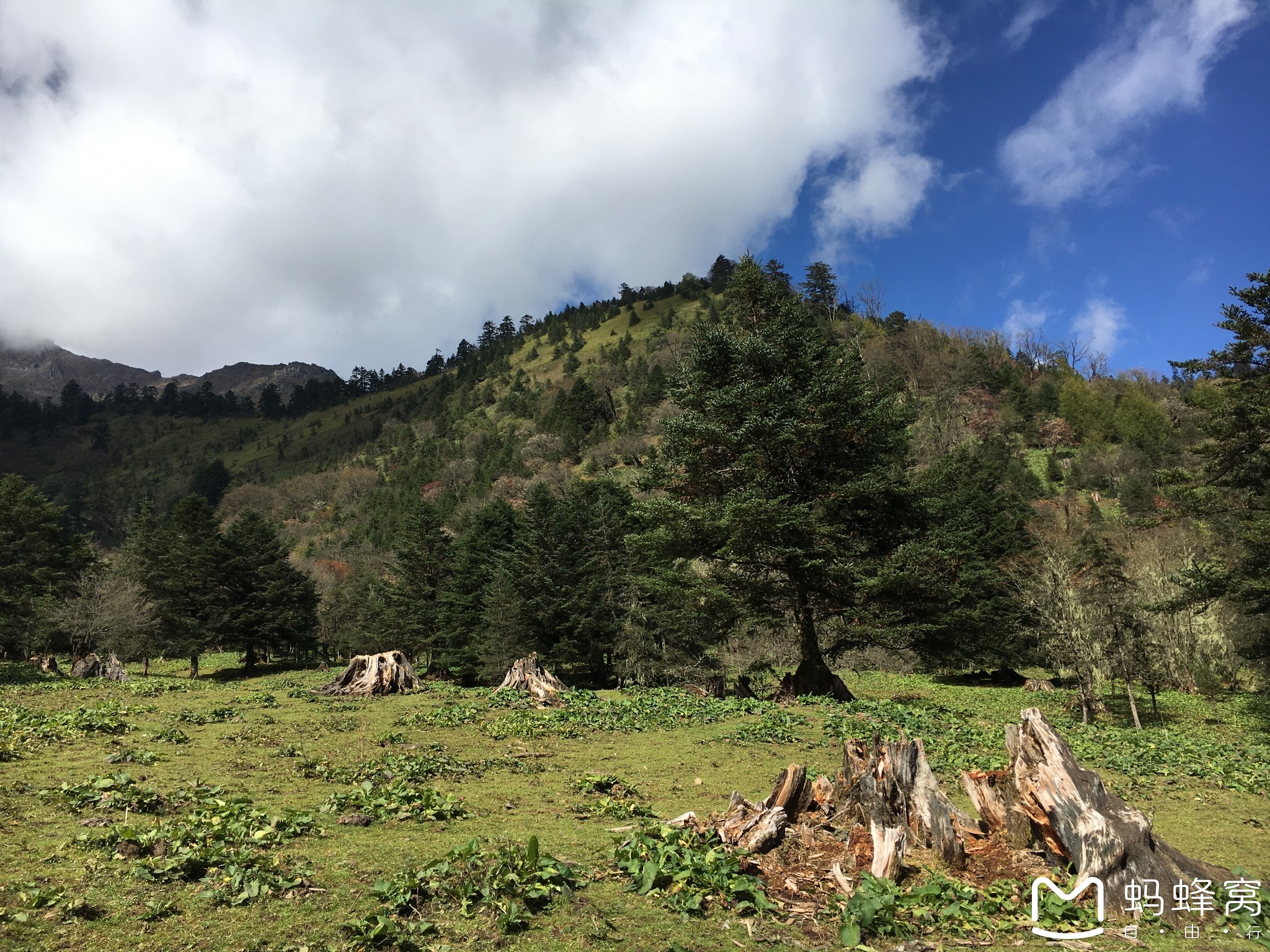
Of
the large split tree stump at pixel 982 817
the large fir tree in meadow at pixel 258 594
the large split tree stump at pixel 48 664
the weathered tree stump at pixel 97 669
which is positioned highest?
the large fir tree in meadow at pixel 258 594

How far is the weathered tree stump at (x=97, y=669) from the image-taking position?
96.0ft

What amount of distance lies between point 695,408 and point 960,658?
92.2ft

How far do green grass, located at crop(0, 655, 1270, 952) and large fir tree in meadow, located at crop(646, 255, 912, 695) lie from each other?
387 cm

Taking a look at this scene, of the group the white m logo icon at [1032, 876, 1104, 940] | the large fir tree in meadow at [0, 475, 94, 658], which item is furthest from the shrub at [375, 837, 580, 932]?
the large fir tree in meadow at [0, 475, 94, 658]

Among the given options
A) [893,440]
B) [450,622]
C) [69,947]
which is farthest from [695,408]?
[450,622]

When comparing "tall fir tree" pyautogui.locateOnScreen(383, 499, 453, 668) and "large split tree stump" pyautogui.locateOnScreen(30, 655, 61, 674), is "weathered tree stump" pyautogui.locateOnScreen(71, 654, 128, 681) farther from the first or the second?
"tall fir tree" pyautogui.locateOnScreen(383, 499, 453, 668)

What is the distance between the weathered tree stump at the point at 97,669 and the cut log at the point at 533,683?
825 inches

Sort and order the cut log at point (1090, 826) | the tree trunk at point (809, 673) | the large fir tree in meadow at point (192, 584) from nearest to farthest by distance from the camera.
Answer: the cut log at point (1090, 826) → the tree trunk at point (809, 673) → the large fir tree in meadow at point (192, 584)

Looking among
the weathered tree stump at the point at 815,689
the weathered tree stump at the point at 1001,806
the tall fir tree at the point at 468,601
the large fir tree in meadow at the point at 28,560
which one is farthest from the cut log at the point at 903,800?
the large fir tree in meadow at the point at 28,560

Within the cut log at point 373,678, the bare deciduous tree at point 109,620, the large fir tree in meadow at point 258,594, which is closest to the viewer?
the cut log at point 373,678

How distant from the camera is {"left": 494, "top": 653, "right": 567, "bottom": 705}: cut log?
60.3 feet

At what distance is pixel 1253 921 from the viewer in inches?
220

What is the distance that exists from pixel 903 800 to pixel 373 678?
20047mm

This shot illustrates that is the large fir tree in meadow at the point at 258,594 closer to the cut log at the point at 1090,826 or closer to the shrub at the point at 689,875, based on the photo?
the shrub at the point at 689,875
